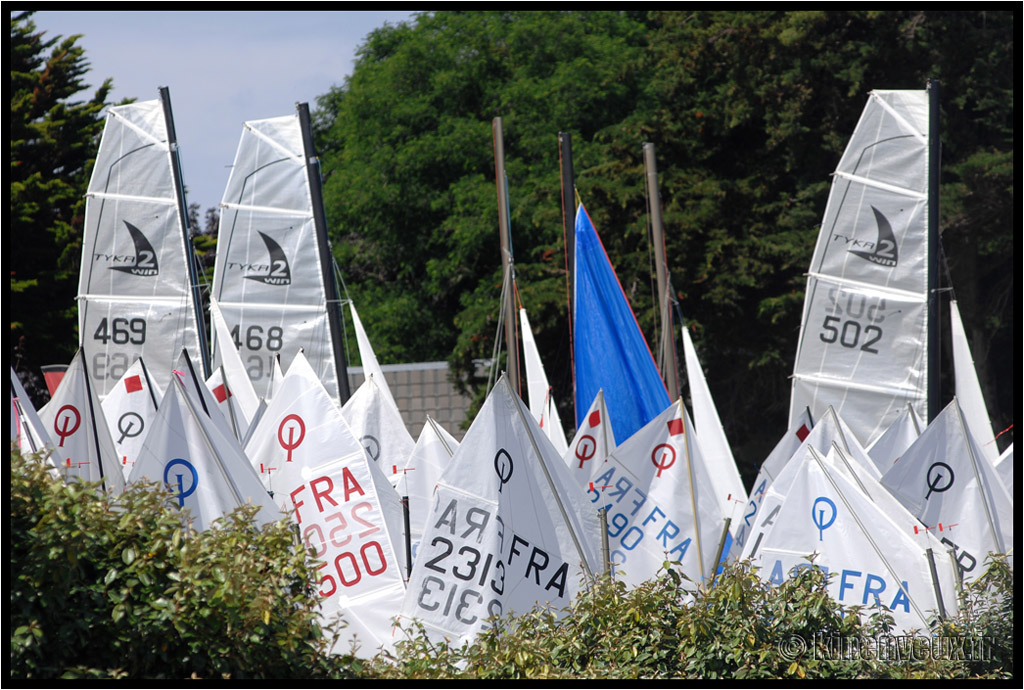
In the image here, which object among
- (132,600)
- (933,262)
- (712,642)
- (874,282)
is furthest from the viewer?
(874,282)

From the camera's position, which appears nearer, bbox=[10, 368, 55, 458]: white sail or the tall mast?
bbox=[10, 368, 55, 458]: white sail

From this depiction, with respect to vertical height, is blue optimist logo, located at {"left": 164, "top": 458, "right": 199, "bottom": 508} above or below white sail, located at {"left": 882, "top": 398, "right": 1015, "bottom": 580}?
above

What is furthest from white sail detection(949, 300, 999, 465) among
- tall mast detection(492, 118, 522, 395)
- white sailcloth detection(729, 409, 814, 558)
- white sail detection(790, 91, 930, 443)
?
tall mast detection(492, 118, 522, 395)

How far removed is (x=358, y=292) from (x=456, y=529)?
740 inches

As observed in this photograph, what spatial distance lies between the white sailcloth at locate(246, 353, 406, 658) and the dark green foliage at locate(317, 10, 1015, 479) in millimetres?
11062

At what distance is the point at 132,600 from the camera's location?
12.2 ft

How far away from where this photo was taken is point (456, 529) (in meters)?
5.57

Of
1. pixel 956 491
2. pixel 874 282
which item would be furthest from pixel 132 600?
pixel 874 282

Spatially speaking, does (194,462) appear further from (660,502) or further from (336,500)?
(660,502)

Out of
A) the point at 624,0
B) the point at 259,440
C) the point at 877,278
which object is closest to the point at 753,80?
the point at 877,278

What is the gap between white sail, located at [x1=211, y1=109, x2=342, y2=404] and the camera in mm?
12891

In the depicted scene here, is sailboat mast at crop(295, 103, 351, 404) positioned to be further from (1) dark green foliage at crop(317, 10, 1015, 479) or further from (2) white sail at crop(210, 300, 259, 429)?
(1) dark green foliage at crop(317, 10, 1015, 479)

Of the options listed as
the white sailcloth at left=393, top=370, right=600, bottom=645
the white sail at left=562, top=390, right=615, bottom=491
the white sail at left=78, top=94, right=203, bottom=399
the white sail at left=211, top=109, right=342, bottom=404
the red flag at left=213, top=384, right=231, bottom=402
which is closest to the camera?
the white sailcloth at left=393, top=370, right=600, bottom=645

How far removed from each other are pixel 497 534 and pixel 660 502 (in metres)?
2.18
